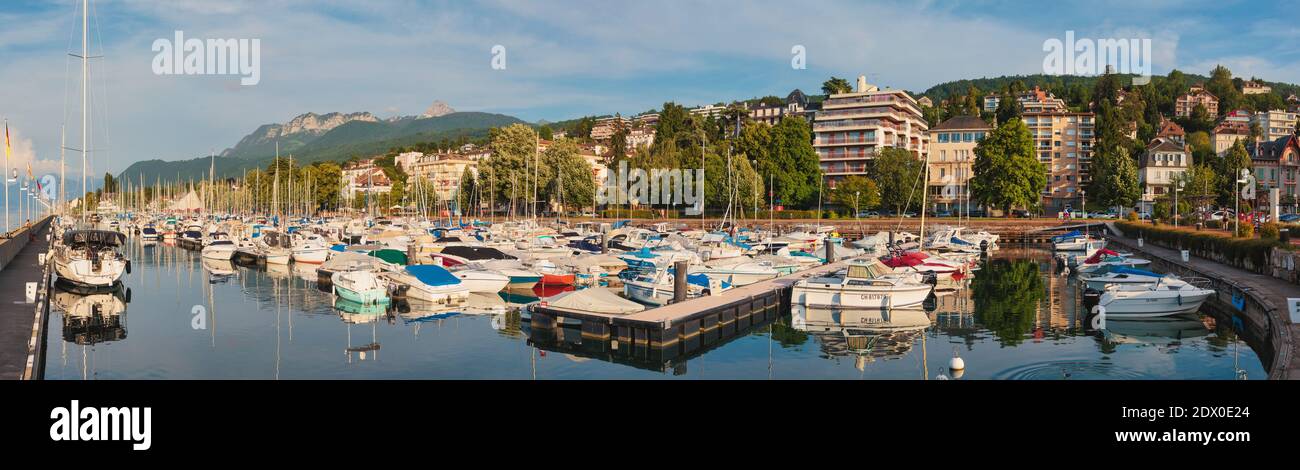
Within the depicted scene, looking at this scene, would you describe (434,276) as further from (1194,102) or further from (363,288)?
(1194,102)

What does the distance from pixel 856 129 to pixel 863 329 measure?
308ft

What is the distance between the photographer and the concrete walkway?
1751 cm

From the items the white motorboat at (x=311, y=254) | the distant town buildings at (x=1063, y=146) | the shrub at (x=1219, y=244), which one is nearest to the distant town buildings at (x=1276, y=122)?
the distant town buildings at (x=1063, y=146)

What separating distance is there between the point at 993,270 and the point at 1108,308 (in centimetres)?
2230

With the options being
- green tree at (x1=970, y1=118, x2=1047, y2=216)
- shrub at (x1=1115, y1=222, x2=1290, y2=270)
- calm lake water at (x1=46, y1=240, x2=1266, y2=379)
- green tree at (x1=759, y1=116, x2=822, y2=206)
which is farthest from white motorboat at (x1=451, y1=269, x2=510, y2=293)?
green tree at (x1=759, y1=116, x2=822, y2=206)

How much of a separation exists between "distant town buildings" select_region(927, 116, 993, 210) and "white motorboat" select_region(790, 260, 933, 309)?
85.4 meters

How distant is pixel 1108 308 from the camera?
31594 millimetres

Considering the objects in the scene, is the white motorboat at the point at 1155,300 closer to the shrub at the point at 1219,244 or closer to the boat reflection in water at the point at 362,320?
the shrub at the point at 1219,244

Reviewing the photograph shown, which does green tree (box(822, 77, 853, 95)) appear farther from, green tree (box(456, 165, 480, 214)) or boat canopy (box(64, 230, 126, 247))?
boat canopy (box(64, 230, 126, 247))

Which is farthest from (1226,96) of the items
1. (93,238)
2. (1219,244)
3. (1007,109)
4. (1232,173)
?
(93,238)

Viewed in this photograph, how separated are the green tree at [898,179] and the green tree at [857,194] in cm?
134

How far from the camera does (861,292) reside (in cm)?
3294
